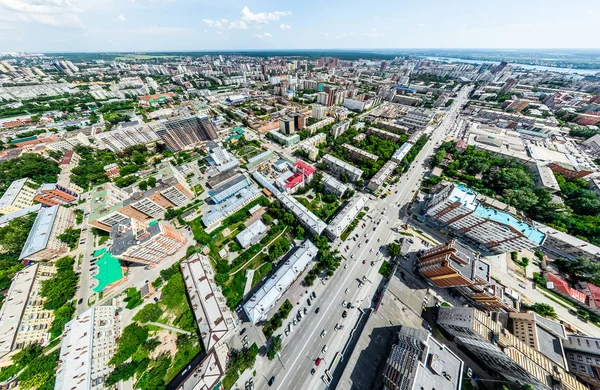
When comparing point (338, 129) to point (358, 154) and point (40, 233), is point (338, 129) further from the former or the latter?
point (40, 233)

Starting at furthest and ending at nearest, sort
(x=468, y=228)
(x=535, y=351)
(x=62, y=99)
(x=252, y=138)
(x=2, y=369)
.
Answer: (x=62, y=99) → (x=252, y=138) → (x=468, y=228) → (x=2, y=369) → (x=535, y=351)

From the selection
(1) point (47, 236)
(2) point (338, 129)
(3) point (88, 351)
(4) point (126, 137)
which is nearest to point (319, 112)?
(2) point (338, 129)

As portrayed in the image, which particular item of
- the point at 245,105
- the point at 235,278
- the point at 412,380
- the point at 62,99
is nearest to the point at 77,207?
the point at 235,278

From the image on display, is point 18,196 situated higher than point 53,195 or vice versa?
point 18,196

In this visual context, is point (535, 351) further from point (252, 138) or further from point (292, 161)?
point (252, 138)

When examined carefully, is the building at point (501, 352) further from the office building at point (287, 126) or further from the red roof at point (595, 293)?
the office building at point (287, 126)

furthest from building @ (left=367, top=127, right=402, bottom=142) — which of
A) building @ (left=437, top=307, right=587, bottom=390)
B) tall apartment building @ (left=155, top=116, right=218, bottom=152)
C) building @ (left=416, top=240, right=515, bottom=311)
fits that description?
tall apartment building @ (left=155, top=116, right=218, bottom=152)
